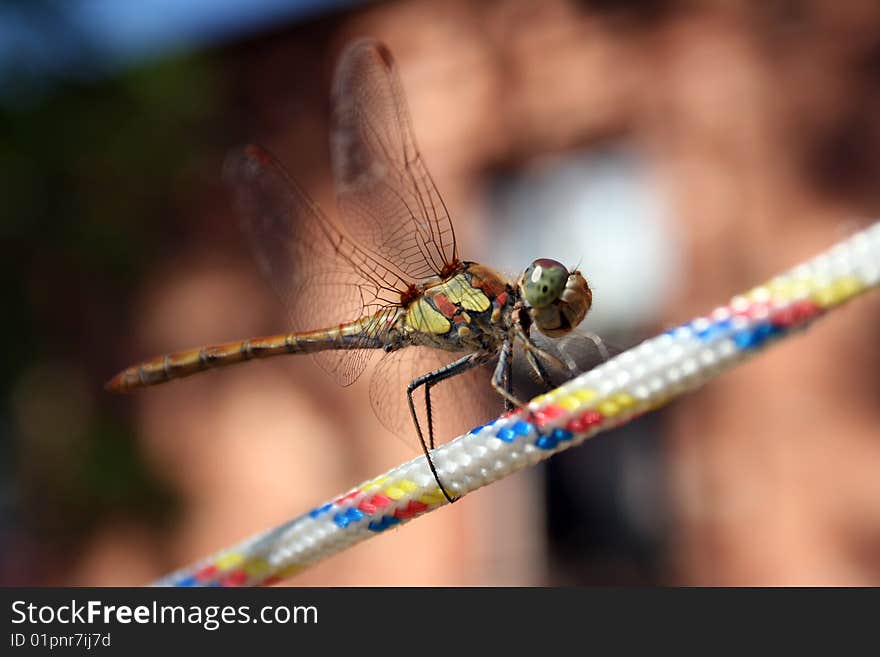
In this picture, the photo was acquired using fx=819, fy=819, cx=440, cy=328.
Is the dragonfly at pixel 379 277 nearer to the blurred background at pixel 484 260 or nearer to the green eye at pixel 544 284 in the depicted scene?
the green eye at pixel 544 284

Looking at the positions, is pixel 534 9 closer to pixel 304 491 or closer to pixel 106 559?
pixel 304 491

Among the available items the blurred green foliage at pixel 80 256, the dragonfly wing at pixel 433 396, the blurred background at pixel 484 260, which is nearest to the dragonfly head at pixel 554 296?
the dragonfly wing at pixel 433 396

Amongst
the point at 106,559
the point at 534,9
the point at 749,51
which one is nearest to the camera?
the point at 749,51

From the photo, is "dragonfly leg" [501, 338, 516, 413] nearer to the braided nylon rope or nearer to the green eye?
the green eye

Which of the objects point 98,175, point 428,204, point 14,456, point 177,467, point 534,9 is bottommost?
point 428,204

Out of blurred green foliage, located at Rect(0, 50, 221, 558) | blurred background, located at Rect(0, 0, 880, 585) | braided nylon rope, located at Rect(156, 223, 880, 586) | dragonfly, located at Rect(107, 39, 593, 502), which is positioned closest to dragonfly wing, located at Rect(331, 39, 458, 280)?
dragonfly, located at Rect(107, 39, 593, 502)

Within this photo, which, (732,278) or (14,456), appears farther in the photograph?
(14,456)

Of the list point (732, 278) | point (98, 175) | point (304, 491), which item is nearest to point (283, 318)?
point (304, 491)

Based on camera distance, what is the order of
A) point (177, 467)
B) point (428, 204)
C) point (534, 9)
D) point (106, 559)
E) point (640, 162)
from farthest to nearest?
1. point (106, 559)
2. point (177, 467)
3. point (534, 9)
4. point (640, 162)
5. point (428, 204)
